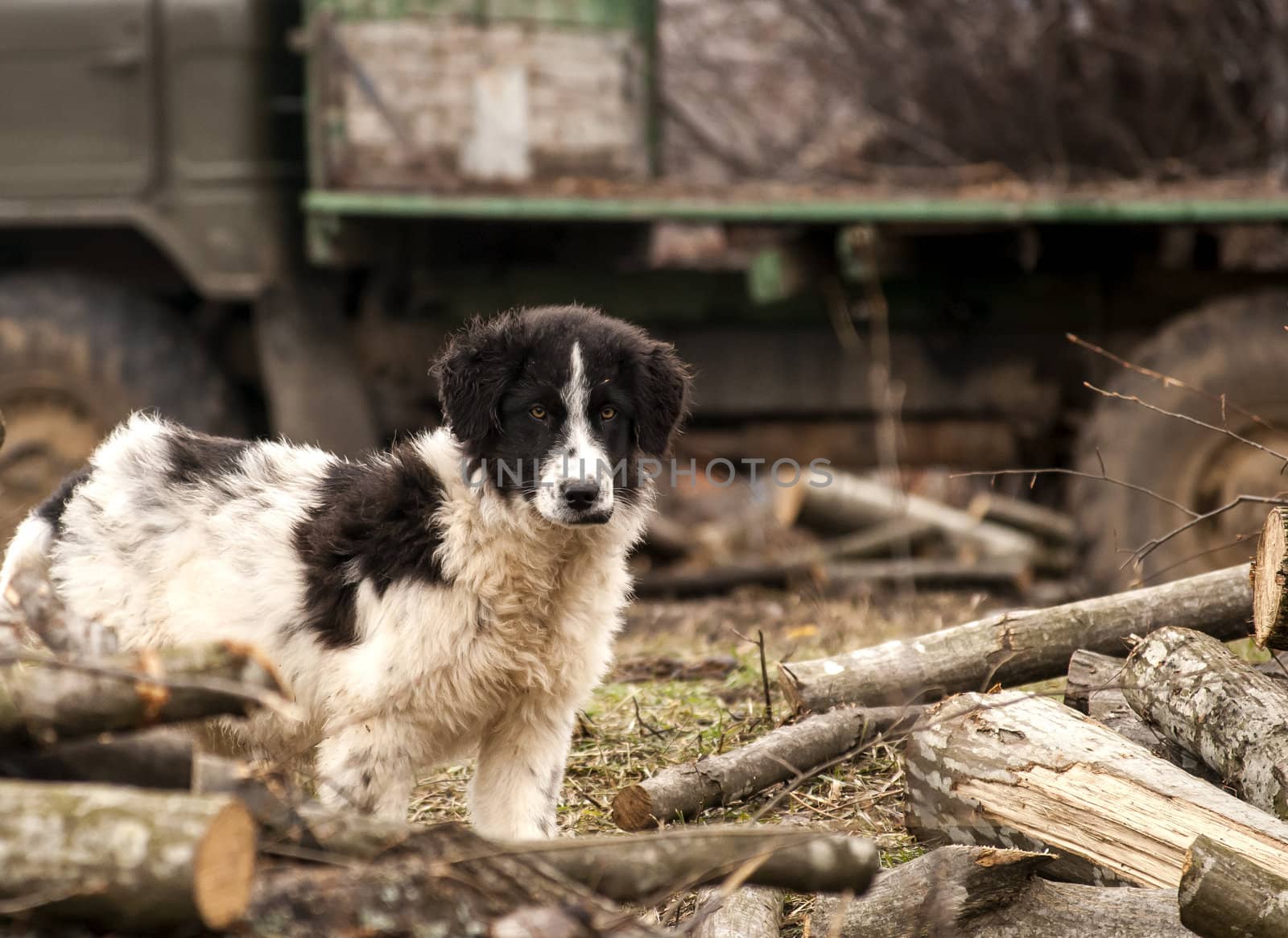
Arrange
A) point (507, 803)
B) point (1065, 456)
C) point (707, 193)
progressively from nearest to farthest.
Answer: point (507, 803) → point (707, 193) → point (1065, 456)

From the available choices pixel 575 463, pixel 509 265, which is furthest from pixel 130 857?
pixel 509 265

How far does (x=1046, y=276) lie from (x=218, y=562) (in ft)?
18.5

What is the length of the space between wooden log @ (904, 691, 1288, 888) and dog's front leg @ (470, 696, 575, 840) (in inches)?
42.6

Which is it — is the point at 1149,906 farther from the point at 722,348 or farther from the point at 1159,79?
the point at 1159,79

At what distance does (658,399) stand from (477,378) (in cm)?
61

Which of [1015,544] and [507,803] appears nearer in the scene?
[507,803]

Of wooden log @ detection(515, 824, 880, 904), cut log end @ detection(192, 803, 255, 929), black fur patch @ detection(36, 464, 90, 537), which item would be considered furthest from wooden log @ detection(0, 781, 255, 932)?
black fur patch @ detection(36, 464, 90, 537)

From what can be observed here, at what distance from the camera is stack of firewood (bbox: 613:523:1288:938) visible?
142 inches

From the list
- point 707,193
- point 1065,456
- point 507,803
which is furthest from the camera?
point 1065,456

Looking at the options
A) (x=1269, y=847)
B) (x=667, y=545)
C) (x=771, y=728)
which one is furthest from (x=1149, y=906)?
(x=667, y=545)

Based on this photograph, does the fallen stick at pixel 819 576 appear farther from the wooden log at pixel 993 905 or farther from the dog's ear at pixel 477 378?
the wooden log at pixel 993 905

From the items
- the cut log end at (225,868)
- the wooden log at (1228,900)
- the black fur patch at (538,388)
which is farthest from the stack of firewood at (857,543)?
the cut log end at (225,868)

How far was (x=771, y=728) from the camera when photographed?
17.3 ft

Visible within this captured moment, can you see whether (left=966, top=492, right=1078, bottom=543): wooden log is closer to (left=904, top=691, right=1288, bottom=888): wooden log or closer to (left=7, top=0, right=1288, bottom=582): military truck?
(left=7, top=0, right=1288, bottom=582): military truck
